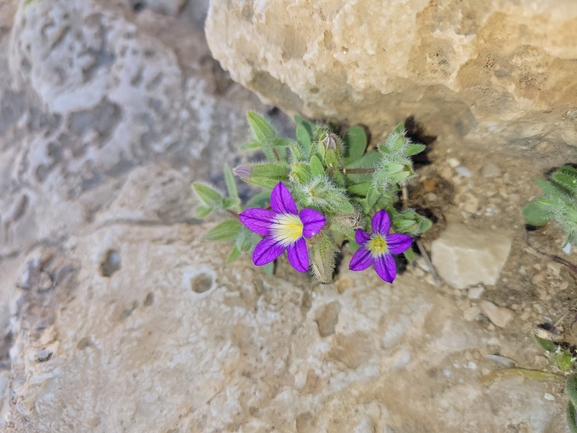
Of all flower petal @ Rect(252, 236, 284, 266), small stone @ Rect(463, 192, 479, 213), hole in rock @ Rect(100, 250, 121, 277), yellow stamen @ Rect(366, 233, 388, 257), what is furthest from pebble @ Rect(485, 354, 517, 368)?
hole in rock @ Rect(100, 250, 121, 277)

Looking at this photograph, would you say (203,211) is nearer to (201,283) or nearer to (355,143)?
(201,283)

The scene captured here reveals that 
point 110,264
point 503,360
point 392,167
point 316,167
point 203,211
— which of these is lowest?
point 110,264

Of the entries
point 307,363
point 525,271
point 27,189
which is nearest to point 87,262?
point 27,189

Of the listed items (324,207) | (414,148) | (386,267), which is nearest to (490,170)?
(414,148)

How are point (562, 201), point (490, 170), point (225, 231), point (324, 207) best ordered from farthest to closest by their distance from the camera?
point (225, 231), point (490, 170), point (324, 207), point (562, 201)

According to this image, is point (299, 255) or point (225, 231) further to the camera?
point (225, 231)

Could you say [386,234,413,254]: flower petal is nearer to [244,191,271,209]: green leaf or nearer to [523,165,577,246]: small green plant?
[523,165,577,246]: small green plant

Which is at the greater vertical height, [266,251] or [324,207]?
[324,207]
